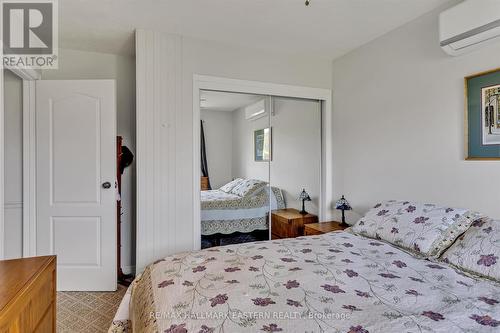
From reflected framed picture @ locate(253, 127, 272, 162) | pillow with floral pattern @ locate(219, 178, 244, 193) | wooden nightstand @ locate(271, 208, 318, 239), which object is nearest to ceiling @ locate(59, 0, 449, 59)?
reflected framed picture @ locate(253, 127, 272, 162)

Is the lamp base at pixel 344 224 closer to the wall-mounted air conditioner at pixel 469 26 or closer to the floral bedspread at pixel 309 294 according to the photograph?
the floral bedspread at pixel 309 294

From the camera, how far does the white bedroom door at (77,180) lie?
276 centimetres

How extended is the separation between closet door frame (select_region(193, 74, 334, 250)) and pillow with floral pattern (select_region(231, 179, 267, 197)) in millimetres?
514

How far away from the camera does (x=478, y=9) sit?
1870mm

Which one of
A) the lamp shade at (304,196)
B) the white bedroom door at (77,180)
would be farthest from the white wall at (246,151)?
the white bedroom door at (77,180)

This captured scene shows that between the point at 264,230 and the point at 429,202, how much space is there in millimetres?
1660

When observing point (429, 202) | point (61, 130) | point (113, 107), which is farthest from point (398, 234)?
point (61, 130)

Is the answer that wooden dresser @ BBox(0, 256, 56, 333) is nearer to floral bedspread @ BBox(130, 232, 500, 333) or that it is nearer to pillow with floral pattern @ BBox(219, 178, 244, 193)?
floral bedspread @ BBox(130, 232, 500, 333)

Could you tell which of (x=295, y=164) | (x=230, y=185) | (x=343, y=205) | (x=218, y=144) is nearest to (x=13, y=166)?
(x=218, y=144)

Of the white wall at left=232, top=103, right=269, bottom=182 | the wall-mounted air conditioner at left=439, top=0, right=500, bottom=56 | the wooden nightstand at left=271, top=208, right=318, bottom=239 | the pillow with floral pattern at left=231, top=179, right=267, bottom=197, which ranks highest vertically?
the wall-mounted air conditioner at left=439, top=0, right=500, bottom=56

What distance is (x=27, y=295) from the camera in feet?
3.44

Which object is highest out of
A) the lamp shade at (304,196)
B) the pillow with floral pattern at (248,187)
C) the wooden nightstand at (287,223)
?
the pillow with floral pattern at (248,187)

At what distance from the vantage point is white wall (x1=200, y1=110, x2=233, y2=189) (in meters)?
3.07

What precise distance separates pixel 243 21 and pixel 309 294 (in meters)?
2.20
